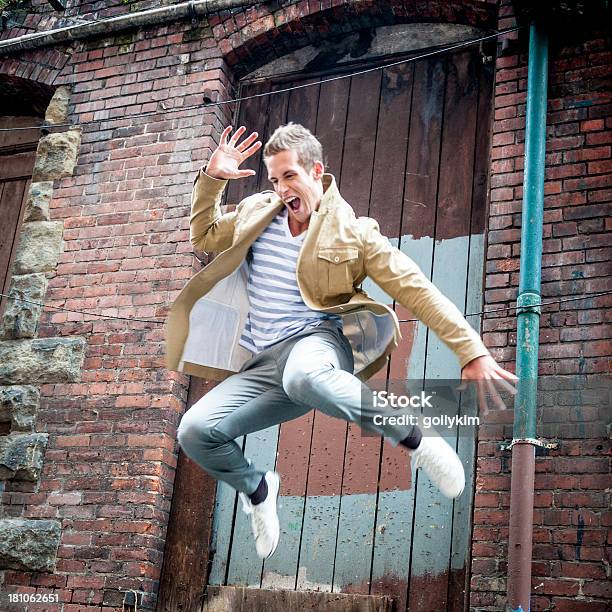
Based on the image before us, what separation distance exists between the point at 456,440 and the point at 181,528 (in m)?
1.57

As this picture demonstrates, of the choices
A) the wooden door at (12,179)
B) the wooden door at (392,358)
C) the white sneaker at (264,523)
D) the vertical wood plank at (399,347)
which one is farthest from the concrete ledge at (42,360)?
the white sneaker at (264,523)

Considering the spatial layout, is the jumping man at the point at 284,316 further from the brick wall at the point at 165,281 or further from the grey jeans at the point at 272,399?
the brick wall at the point at 165,281

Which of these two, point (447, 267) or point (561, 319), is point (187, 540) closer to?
point (447, 267)

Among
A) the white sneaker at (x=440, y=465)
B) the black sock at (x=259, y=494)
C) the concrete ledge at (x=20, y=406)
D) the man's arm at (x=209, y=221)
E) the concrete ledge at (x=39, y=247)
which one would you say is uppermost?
the concrete ledge at (x=39, y=247)

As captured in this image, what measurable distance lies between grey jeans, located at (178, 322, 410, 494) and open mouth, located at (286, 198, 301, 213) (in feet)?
1.44

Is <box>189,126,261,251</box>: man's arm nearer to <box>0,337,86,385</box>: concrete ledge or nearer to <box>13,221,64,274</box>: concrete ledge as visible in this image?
<box>0,337,86,385</box>: concrete ledge

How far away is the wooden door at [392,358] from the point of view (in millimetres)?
4496

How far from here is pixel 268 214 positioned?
3410 millimetres

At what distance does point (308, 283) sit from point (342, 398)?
19.2 inches

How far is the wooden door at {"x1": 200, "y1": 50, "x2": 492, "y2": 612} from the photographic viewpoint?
4.50 metres

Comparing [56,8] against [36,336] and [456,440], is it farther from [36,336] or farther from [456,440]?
[456,440]

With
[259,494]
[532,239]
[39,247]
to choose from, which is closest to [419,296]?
[259,494]

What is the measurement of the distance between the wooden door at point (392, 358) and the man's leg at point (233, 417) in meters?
1.41

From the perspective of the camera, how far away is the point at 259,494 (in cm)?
342
